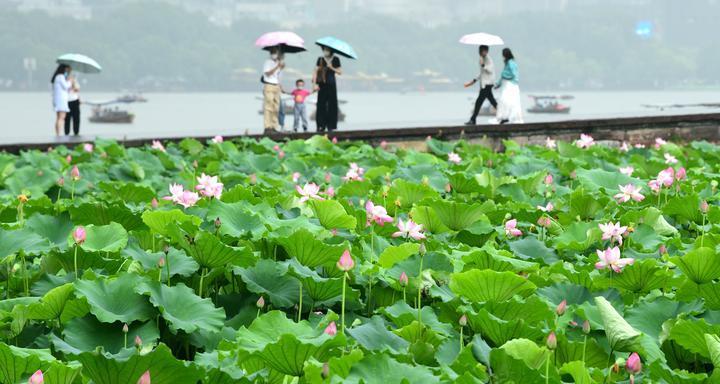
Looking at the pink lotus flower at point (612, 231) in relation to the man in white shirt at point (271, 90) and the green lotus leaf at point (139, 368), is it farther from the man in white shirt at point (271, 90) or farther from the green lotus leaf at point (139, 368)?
the man in white shirt at point (271, 90)

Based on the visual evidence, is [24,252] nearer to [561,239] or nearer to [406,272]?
[406,272]

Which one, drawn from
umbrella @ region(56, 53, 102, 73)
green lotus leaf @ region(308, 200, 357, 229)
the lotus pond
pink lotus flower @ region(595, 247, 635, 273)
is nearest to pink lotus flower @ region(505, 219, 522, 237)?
the lotus pond

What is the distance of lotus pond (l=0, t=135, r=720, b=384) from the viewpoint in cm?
220

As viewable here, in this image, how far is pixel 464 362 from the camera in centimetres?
224

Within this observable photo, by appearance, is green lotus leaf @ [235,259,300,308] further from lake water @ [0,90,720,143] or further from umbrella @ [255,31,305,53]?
umbrella @ [255,31,305,53]

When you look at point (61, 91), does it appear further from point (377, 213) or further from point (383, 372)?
point (383, 372)

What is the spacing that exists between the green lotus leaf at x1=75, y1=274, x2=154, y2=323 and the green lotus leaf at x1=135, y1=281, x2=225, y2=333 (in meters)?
0.04

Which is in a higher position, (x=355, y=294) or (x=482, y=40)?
(x=482, y=40)

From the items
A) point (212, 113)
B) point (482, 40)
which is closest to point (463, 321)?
point (482, 40)

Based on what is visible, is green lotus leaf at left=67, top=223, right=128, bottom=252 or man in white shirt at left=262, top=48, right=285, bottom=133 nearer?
green lotus leaf at left=67, top=223, right=128, bottom=252

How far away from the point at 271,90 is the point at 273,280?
10.9 metres

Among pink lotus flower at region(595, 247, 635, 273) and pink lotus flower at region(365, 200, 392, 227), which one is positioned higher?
pink lotus flower at region(365, 200, 392, 227)

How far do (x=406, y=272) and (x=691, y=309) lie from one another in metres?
0.74

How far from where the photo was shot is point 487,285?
270 centimetres
